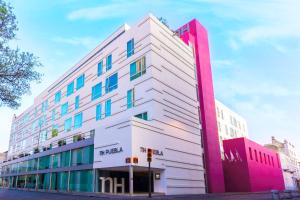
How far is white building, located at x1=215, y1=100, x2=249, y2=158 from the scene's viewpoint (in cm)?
5244

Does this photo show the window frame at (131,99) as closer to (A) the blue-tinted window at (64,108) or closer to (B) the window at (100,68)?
(B) the window at (100,68)

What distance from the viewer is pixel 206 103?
3612cm

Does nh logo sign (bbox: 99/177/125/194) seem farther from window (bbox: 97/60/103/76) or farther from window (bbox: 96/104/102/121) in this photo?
window (bbox: 97/60/103/76)

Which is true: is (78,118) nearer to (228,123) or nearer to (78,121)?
(78,121)

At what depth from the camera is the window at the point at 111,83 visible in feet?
103

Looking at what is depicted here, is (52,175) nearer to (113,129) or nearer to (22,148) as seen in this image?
(113,129)

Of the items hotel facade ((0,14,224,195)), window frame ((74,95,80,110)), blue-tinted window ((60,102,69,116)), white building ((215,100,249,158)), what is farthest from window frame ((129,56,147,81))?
white building ((215,100,249,158))

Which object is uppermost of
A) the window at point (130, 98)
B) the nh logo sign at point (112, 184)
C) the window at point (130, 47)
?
the window at point (130, 47)

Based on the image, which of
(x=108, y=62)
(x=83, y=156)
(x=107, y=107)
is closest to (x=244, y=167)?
(x=107, y=107)

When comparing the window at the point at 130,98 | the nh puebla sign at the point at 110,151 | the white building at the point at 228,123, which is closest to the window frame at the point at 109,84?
the window at the point at 130,98

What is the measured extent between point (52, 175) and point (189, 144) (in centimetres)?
1884

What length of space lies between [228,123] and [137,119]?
3799 centimetres

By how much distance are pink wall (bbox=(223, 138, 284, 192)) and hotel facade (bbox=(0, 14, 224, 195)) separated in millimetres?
4870

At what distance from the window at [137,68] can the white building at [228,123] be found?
26.0m
